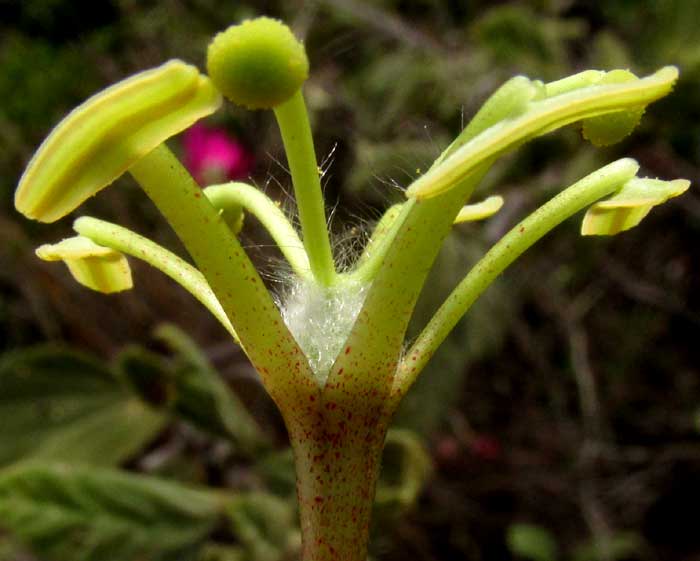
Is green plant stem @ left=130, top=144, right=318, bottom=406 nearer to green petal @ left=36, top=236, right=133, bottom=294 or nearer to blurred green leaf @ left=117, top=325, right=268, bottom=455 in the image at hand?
green petal @ left=36, top=236, right=133, bottom=294

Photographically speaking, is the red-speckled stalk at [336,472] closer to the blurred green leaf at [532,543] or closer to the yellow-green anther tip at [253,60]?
the yellow-green anther tip at [253,60]

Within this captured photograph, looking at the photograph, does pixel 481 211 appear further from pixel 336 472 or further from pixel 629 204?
pixel 336 472

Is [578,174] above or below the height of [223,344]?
below

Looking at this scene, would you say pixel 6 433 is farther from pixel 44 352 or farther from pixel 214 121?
pixel 214 121

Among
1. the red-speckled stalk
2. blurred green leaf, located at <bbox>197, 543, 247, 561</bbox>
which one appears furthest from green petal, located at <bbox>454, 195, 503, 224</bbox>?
blurred green leaf, located at <bbox>197, 543, 247, 561</bbox>

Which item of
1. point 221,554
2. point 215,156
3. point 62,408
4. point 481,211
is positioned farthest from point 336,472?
point 215,156

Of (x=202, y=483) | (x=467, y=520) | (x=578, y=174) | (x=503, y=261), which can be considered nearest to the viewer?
(x=503, y=261)

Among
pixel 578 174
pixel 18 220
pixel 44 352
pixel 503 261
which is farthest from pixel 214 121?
pixel 503 261
